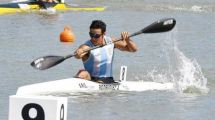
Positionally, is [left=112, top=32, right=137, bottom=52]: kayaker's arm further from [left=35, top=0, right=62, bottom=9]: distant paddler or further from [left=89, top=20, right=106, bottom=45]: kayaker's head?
[left=35, top=0, right=62, bottom=9]: distant paddler

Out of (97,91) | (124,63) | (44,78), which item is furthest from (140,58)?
(97,91)

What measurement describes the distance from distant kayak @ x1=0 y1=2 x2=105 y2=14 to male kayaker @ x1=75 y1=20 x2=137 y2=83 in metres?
12.6

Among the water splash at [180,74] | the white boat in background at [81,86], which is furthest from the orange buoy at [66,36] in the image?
the white boat in background at [81,86]

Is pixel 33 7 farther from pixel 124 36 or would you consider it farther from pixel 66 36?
pixel 124 36

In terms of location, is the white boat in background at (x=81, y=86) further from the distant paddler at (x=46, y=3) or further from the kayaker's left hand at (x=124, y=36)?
the distant paddler at (x=46, y=3)

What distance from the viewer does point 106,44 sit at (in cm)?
1339

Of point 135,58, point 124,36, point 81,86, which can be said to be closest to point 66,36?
point 135,58

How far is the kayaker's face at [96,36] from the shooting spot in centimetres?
1319

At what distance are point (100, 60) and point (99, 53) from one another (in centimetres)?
11

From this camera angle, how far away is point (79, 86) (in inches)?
523

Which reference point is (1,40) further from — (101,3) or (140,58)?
(101,3)

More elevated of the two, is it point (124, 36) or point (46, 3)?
point (46, 3)

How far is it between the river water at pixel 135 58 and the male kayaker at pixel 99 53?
1.17 feet

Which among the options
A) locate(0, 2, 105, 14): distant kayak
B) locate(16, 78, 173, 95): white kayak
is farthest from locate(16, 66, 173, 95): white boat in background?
locate(0, 2, 105, 14): distant kayak
